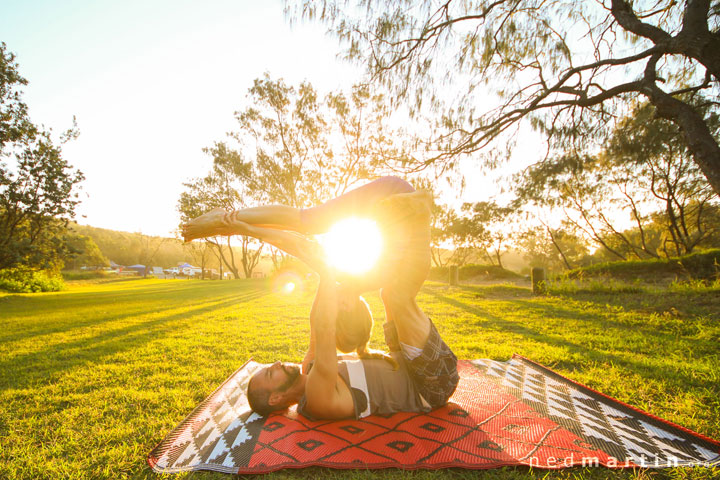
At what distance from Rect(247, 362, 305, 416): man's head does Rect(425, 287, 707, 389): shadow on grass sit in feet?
10.1

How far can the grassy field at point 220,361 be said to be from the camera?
6.74 feet

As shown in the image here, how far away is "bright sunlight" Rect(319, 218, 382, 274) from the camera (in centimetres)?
228

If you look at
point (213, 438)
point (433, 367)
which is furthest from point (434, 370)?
point (213, 438)

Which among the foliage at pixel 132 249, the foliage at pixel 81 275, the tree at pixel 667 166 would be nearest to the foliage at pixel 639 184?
the tree at pixel 667 166

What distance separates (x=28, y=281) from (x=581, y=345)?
2341 centimetres

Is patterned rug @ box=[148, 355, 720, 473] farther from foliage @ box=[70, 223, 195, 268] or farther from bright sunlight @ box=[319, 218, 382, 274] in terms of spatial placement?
foliage @ box=[70, 223, 195, 268]

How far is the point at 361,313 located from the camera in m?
2.50

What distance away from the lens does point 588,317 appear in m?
6.50

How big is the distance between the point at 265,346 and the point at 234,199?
17.6 m

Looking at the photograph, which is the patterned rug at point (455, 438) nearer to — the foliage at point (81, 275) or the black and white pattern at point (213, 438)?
the black and white pattern at point (213, 438)

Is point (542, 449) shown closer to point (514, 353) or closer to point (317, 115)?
point (514, 353)

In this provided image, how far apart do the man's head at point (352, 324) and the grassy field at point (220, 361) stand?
87cm

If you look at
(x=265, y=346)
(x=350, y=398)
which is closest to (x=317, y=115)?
(x=265, y=346)

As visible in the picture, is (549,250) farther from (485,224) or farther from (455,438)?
(455,438)
